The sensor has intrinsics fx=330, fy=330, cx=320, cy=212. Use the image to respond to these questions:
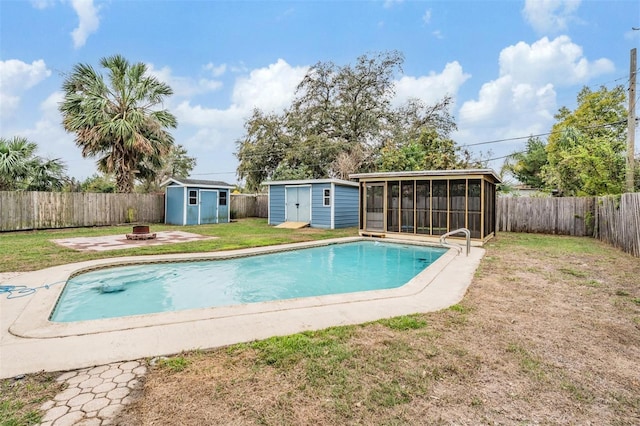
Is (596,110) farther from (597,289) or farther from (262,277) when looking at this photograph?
(262,277)

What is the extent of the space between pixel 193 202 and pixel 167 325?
43.9 ft

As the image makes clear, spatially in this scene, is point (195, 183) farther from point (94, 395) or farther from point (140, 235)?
point (94, 395)

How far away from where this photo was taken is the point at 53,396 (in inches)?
82.1

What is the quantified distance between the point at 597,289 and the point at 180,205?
1526cm

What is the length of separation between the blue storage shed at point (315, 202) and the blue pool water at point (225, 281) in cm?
594

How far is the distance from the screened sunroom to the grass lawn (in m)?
6.17

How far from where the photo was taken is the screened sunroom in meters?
9.77

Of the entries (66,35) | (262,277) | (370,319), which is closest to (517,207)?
(262,277)

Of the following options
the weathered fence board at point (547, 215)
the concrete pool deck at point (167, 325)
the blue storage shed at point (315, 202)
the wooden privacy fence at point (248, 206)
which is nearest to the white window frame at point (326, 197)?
the blue storage shed at point (315, 202)

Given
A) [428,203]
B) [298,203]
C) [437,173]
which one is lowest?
[428,203]

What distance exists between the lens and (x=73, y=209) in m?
13.4

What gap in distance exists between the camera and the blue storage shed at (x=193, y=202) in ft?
51.0

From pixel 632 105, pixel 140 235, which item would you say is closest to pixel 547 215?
pixel 632 105

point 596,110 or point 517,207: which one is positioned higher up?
point 596,110
